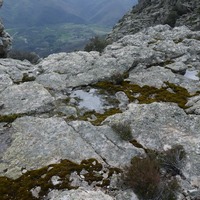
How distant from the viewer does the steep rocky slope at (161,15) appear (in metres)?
58.6

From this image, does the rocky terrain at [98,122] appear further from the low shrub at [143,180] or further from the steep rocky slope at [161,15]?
the steep rocky slope at [161,15]

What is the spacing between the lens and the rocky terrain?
13.0 meters

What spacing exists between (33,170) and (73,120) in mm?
3976

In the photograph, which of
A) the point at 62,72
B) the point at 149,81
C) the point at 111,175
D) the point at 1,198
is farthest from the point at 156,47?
the point at 1,198

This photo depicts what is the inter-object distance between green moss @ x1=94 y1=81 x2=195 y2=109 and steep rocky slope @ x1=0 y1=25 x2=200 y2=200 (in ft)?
0.19

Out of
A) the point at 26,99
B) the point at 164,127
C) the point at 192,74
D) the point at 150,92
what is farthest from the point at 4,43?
the point at 164,127

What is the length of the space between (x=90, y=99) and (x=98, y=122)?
2.99m

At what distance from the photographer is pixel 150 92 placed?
64.0 ft

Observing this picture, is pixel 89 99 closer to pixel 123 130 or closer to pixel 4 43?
pixel 123 130

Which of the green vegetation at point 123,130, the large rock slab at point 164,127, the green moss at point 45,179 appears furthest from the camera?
the green vegetation at point 123,130

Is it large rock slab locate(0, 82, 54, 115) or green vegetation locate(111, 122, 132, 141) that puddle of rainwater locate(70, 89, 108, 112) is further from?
green vegetation locate(111, 122, 132, 141)

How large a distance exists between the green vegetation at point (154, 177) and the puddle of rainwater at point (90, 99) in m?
5.61

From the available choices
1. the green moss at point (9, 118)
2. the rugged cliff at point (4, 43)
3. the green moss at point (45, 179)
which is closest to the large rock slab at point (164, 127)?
the green moss at point (45, 179)

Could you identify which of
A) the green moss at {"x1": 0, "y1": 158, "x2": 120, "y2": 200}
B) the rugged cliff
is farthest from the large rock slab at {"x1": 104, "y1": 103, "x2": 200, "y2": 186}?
the rugged cliff
